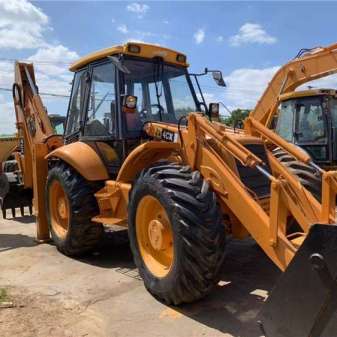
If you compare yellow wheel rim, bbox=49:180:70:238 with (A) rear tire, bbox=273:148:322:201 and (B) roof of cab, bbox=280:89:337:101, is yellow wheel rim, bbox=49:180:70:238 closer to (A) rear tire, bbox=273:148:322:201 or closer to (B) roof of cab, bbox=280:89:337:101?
(A) rear tire, bbox=273:148:322:201

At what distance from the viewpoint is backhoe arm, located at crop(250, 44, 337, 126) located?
26.1 feet

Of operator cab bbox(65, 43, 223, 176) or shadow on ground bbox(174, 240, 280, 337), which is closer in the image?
shadow on ground bbox(174, 240, 280, 337)

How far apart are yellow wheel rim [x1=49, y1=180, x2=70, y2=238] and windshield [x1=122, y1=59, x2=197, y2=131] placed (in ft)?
5.54

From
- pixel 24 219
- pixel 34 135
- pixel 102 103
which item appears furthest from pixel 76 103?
pixel 24 219

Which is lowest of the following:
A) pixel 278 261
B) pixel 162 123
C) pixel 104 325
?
pixel 104 325

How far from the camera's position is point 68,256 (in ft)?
21.0

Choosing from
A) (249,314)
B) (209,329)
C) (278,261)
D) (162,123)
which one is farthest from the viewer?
(162,123)

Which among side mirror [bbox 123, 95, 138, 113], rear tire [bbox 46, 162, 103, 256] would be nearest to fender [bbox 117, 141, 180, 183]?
side mirror [bbox 123, 95, 138, 113]

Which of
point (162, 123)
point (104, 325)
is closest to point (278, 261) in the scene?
point (104, 325)

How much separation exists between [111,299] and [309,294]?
2300mm

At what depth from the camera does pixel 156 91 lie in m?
5.93

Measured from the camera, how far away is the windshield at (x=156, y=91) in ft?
18.9

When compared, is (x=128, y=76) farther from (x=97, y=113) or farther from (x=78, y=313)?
(x=78, y=313)

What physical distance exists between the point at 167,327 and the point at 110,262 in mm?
2164
